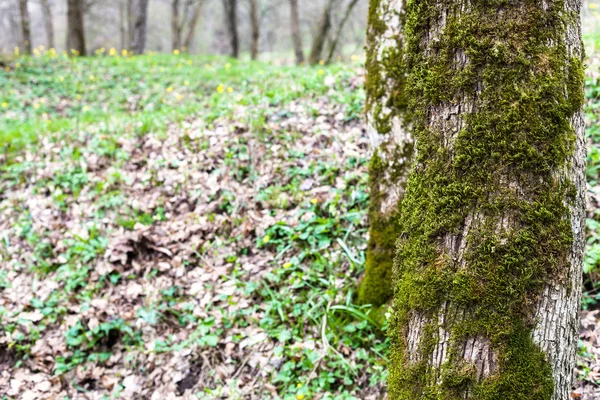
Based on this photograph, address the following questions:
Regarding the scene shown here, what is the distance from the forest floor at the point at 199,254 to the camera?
404cm

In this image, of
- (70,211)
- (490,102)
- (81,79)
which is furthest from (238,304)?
(81,79)

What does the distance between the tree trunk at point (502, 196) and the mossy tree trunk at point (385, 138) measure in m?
1.66

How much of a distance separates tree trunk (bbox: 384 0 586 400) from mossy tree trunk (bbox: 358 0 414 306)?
1.66 m

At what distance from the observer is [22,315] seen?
489cm

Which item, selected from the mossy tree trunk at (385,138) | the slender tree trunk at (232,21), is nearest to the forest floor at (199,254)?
the mossy tree trunk at (385,138)

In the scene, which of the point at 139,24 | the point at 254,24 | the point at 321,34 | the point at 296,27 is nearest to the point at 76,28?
the point at 139,24

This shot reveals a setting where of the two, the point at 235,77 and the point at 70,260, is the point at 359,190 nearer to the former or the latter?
the point at 70,260

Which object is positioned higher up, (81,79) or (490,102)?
(81,79)

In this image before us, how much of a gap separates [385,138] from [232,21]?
15507 millimetres

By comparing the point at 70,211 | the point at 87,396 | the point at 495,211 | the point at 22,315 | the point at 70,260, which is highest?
the point at 495,211

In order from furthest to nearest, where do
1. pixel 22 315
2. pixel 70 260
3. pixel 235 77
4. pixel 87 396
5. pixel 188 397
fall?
pixel 235 77
pixel 70 260
pixel 22 315
pixel 87 396
pixel 188 397

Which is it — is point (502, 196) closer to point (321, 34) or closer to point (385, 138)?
point (385, 138)

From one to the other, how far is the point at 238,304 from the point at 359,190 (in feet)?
5.54

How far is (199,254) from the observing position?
5.20 m
